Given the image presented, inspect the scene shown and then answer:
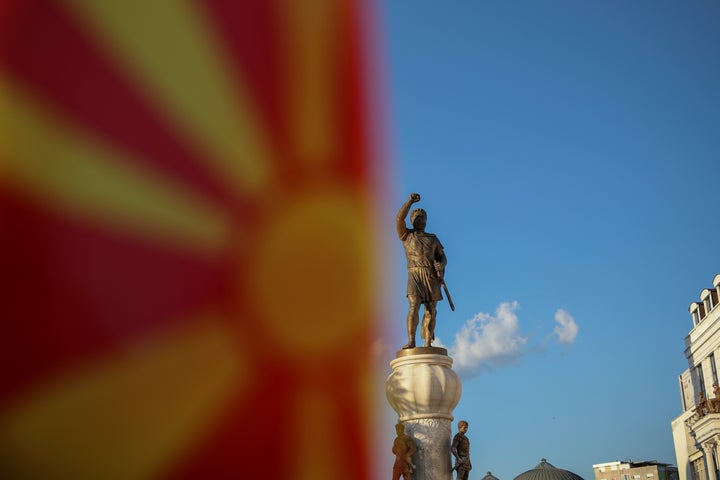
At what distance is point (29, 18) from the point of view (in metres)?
16.2

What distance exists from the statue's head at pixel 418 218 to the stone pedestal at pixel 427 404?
208 centimetres

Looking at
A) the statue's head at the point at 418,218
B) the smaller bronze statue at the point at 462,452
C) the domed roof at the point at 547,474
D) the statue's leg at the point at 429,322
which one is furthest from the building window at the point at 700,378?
the smaller bronze statue at the point at 462,452

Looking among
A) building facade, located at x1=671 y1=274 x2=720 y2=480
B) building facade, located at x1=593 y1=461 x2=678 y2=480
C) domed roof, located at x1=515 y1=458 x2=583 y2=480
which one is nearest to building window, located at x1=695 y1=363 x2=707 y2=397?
building facade, located at x1=671 y1=274 x2=720 y2=480

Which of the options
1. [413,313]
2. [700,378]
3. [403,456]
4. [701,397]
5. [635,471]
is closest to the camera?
[403,456]

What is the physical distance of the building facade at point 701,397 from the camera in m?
34.1

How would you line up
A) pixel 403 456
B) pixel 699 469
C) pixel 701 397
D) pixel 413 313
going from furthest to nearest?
pixel 699 469, pixel 701 397, pixel 413 313, pixel 403 456

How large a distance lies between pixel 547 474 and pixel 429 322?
11.5 m

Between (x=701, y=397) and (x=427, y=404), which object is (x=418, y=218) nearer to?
(x=427, y=404)

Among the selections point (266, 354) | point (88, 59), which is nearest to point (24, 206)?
point (88, 59)

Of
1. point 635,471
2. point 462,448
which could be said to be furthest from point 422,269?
point 635,471

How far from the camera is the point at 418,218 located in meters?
11.5

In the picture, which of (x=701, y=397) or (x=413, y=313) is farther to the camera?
(x=701, y=397)

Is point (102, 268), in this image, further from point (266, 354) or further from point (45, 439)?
point (266, 354)

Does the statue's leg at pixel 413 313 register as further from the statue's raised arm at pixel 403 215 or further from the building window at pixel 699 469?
the building window at pixel 699 469
